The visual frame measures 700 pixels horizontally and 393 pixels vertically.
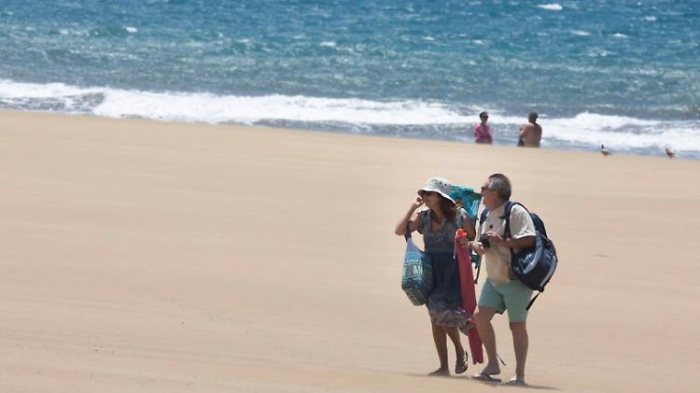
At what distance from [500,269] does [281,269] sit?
10.7ft

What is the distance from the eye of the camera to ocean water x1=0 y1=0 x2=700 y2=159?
23156mm

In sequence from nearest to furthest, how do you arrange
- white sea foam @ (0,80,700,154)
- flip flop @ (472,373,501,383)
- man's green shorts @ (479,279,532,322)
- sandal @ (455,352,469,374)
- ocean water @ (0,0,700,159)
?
man's green shorts @ (479,279,532,322) < flip flop @ (472,373,501,383) < sandal @ (455,352,469,374) < white sea foam @ (0,80,700,154) < ocean water @ (0,0,700,159)

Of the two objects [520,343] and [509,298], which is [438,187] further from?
[520,343]

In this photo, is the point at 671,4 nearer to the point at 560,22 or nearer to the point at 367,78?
the point at 560,22

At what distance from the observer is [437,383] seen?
22.7 ft

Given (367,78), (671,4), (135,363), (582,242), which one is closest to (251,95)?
(367,78)

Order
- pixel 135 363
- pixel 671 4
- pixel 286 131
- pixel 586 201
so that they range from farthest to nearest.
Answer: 1. pixel 671 4
2. pixel 286 131
3. pixel 586 201
4. pixel 135 363

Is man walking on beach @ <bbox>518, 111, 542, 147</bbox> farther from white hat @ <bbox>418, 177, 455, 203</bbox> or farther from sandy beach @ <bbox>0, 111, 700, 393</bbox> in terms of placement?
white hat @ <bbox>418, 177, 455, 203</bbox>

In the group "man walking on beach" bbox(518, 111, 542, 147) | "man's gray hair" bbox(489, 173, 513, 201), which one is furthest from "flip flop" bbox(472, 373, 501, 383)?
"man walking on beach" bbox(518, 111, 542, 147)

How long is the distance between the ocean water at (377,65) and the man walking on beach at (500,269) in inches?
552

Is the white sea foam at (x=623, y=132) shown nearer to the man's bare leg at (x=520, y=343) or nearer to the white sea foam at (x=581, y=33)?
the white sea foam at (x=581, y=33)

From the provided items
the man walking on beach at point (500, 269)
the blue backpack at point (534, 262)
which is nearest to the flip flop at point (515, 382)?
the man walking on beach at point (500, 269)

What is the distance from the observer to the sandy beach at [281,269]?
727 centimetres

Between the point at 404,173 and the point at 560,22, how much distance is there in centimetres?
2706
